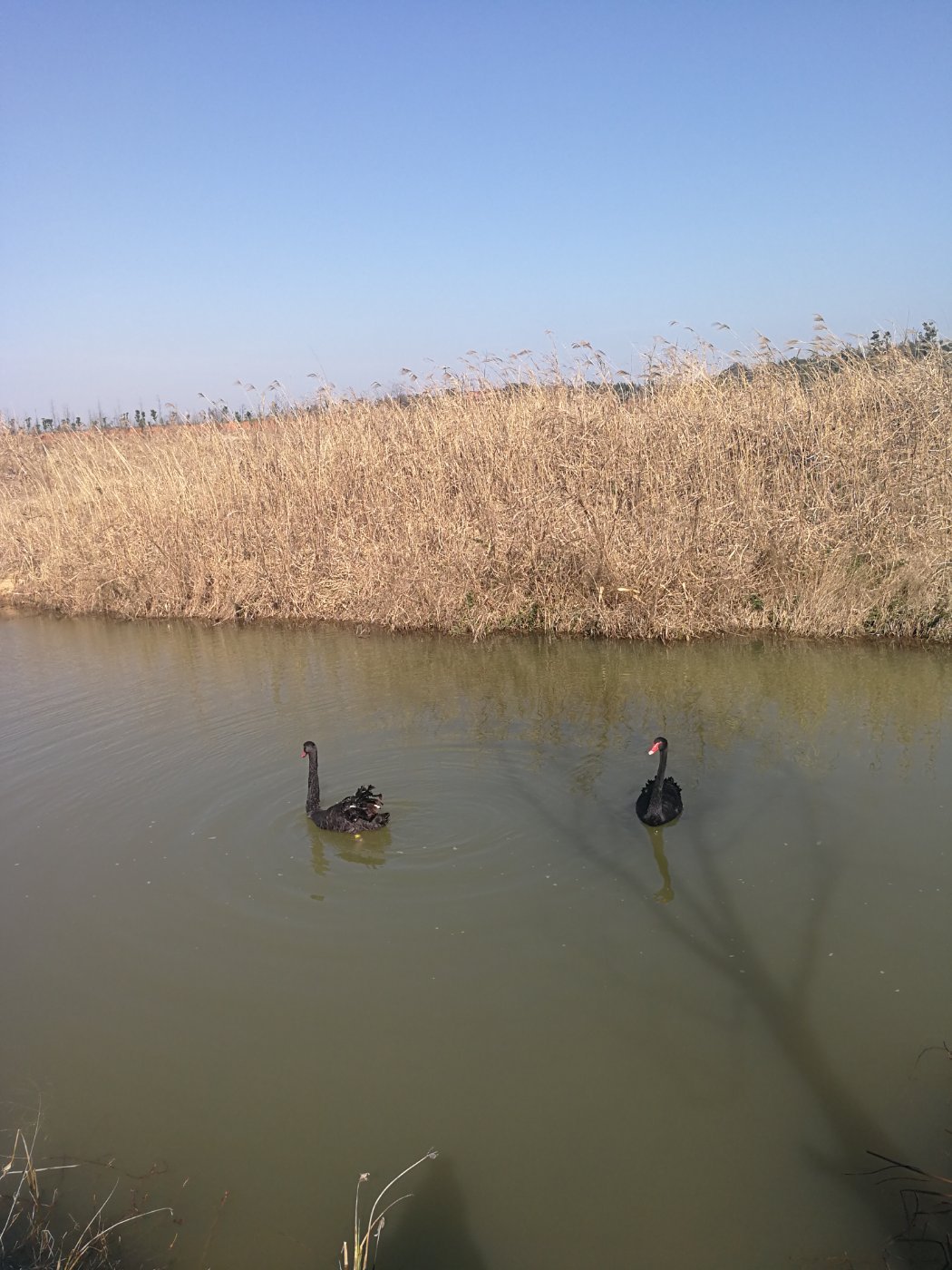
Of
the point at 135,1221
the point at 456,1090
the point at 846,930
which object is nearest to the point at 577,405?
the point at 846,930

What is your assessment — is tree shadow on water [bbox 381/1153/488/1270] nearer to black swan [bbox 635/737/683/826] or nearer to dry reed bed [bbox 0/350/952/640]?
black swan [bbox 635/737/683/826]

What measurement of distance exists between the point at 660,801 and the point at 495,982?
187 centimetres

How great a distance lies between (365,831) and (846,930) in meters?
3.07

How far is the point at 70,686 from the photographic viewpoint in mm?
9906

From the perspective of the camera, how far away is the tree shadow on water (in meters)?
3.01

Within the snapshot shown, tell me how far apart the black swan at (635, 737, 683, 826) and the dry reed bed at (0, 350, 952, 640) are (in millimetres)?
4718

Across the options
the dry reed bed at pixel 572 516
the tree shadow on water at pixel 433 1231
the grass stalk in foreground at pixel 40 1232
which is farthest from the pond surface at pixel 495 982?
the dry reed bed at pixel 572 516

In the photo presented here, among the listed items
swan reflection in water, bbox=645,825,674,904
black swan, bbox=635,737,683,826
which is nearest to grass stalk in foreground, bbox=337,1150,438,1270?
swan reflection in water, bbox=645,825,674,904

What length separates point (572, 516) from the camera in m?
11.0

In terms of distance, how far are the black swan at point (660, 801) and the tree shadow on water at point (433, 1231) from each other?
9.30 feet

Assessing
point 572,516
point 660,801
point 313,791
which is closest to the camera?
point 660,801

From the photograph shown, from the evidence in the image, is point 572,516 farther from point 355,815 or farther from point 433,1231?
point 433,1231

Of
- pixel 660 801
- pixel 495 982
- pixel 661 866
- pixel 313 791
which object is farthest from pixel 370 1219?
pixel 313 791

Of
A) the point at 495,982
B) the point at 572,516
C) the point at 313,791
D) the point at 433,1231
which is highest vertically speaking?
the point at 572,516
